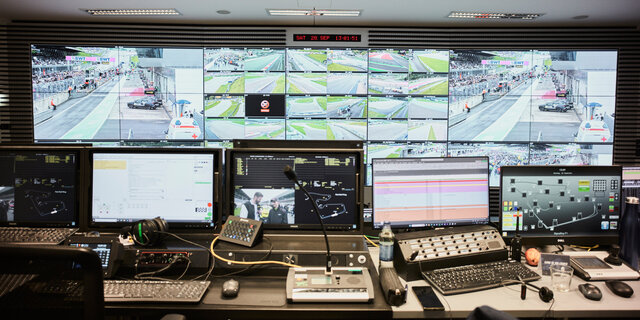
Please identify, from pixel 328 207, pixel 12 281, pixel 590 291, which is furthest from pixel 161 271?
pixel 590 291

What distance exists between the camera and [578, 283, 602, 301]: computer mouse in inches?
57.7

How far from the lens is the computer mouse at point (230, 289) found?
1.39 m

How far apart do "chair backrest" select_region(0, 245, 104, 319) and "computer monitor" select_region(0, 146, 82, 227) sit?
89 cm

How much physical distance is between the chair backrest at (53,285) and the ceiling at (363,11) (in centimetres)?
320

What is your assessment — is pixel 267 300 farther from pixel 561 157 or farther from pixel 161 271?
pixel 561 157

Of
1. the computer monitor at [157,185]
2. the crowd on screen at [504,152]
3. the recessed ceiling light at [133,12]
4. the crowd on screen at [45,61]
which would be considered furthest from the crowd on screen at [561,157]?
the crowd on screen at [45,61]

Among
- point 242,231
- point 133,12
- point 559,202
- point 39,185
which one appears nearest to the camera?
point 242,231

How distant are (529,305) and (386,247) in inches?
24.0

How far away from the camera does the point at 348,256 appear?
61.9 inches

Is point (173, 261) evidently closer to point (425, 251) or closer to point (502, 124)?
point (425, 251)

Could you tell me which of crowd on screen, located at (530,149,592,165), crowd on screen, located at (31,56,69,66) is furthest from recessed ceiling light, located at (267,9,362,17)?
crowd on screen, located at (530,149,592,165)

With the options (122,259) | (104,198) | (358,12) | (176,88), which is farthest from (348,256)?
(176,88)

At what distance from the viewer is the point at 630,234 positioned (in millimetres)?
1834

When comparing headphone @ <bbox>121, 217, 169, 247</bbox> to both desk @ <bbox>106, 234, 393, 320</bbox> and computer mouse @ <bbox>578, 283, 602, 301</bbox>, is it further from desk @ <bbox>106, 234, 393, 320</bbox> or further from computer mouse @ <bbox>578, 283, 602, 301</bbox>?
computer mouse @ <bbox>578, 283, 602, 301</bbox>
